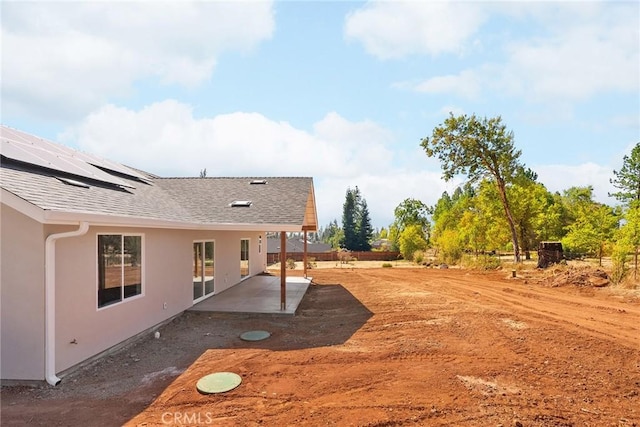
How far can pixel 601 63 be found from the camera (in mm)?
9039

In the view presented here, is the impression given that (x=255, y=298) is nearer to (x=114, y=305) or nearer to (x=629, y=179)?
(x=114, y=305)

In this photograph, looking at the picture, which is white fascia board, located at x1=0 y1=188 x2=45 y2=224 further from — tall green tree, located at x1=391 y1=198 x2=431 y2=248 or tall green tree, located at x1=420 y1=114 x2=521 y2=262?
tall green tree, located at x1=391 y1=198 x2=431 y2=248

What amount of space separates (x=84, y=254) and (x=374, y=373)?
206 inches

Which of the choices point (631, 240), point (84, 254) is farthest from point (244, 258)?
point (631, 240)

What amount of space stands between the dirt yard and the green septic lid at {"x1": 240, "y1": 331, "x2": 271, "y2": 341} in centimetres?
18

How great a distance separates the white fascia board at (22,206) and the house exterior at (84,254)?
0.05ft

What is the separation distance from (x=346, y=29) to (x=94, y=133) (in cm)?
989

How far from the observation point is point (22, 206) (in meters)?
4.73

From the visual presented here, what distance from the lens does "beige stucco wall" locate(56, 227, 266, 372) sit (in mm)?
5430

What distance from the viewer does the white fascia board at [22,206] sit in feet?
15.4

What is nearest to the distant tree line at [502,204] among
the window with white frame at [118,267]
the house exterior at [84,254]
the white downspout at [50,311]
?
the house exterior at [84,254]

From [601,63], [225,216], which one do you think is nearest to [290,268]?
[225,216]

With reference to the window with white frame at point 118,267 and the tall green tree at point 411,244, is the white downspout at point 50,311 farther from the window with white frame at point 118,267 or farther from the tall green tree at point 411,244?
the tall green tree at point 411,244

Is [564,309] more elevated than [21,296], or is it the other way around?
[21,296]
